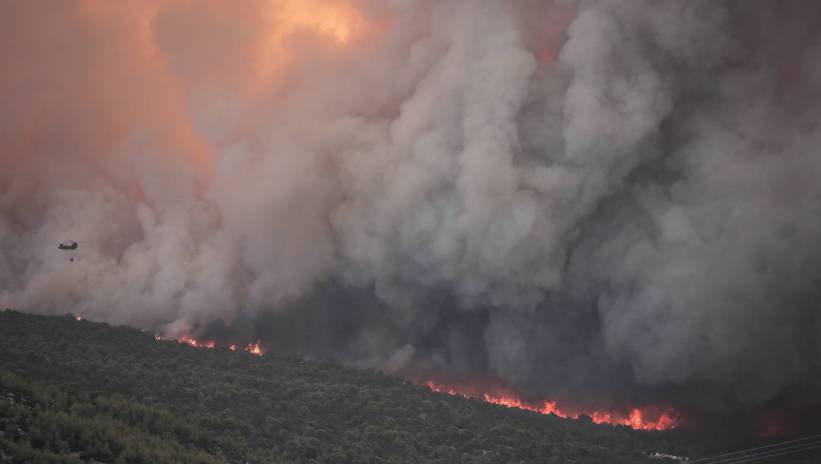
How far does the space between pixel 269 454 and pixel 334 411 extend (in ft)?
31.4

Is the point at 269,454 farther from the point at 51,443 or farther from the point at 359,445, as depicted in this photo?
the point at 51,443

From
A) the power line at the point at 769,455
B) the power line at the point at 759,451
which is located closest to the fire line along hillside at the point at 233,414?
the power line at the point at 759,451

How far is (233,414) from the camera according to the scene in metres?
35.0

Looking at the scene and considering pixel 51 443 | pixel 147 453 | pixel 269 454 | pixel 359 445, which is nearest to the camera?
pixel 51 443

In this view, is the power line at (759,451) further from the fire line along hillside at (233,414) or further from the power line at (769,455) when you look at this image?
the fire line along hillside at (233,414)

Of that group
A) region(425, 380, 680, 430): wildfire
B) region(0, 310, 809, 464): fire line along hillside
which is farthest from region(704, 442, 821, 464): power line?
region(425, 380, 680, 430): wildfire

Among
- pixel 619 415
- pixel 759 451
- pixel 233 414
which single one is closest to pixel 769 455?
pixel 759 451

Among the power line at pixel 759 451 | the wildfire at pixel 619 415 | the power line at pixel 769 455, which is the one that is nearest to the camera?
the power line at pixel 769 455

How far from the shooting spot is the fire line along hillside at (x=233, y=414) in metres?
24.0

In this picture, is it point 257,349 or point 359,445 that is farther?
point 257,349

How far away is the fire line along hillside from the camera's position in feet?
78.7

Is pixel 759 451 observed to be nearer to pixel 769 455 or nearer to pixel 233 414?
pixel 769 455

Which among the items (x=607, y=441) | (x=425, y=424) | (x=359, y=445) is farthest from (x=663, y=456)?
(x=359, y=445)

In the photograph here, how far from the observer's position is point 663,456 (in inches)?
1550
